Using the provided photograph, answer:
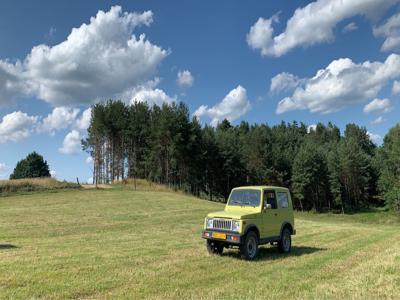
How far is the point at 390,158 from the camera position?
69562mm

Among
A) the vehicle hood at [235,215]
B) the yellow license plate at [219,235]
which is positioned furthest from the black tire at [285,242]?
the yellow license plate at [219,235]

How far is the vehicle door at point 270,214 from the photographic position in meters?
13.7

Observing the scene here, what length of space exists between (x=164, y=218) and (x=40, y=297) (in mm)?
19745

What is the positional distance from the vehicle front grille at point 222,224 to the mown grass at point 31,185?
1386 inches

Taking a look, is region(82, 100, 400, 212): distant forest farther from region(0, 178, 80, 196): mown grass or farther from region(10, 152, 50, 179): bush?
region(10, 152, 50, 179): bush

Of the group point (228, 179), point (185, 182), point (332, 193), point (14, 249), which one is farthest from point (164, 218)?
point (332, 193)

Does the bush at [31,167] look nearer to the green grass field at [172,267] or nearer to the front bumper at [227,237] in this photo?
the green grass field at [172,267]

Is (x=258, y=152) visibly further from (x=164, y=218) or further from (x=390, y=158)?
(x=164, y=218)

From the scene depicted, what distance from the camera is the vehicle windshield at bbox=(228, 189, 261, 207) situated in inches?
547

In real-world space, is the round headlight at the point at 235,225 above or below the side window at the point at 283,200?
below

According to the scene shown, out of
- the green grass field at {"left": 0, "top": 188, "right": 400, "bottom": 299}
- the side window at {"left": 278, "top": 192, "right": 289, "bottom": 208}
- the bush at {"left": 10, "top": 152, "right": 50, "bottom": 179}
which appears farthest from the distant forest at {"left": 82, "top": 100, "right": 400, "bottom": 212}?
the side window at {"left": 278, "top": 192, "right": 289, "bottom": 208}

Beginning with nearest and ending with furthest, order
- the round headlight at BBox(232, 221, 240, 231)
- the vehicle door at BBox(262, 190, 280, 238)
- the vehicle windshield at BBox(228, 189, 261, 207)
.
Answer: the round headlight at BBox(232, 221, 240, 231) < the vehicle door at BBox(262, 190, 280, 238) < the vehicle windshield at BBox(228, 189, 261, 207)

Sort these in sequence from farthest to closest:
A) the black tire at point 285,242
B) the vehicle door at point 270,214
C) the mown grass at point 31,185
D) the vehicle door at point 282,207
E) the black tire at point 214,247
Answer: the mown grass at point 31,185 < the vehicle door at point 282,207 < the black tire at point 285,242 < the vehicle door at point 270,214 < the black tire at point 214,247

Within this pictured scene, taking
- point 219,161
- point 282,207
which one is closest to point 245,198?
point 282,207
